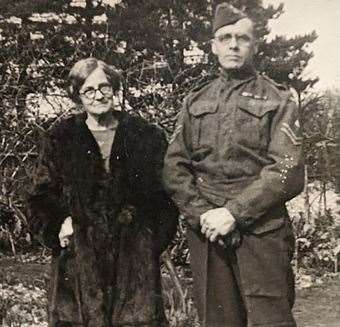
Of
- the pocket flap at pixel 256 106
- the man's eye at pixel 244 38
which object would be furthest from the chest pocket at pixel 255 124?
the man's eye at pixel 244 38

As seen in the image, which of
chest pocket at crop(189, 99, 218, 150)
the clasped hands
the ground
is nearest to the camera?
the clasped hands

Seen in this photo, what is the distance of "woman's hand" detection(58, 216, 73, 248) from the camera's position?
7.41ft

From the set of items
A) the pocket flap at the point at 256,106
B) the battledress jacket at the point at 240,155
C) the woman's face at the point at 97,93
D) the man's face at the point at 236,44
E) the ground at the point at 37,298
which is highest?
the man's face at the point at 236,44

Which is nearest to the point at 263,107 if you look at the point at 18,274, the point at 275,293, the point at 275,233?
the point at 275,233

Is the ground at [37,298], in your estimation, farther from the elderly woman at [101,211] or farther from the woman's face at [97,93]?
the woman's face at [97,93]

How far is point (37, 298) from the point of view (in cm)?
364

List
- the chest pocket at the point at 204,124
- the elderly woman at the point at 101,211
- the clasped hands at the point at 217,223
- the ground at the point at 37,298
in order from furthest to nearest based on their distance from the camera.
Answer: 1. the ground at the point at 37,298
2. the elderly woman at the point at 101,211
3. the chest pocket at the point at 204,124
4. the clasped hands at the point at 217,223

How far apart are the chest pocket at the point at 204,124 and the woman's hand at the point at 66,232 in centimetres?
53

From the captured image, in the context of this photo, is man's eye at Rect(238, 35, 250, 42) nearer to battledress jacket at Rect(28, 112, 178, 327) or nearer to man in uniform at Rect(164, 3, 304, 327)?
man in uniform at Rect(164, 3, 304, 327)

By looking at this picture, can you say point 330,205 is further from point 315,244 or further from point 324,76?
point 324,76

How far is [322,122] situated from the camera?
3490mm

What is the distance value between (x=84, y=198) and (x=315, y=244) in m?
2.33

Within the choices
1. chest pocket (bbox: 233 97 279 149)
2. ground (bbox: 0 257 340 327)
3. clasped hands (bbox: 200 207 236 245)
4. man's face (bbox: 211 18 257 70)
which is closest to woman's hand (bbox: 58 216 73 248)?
clasped hands (bbox: 200 207 236 245)

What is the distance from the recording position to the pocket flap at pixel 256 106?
209cm
